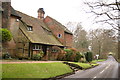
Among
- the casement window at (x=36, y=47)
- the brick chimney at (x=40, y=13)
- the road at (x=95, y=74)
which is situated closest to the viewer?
the road at (x=95, y=74)

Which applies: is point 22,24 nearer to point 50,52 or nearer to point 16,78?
point 50,52

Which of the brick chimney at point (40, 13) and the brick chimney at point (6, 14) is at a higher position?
the brick chimney at point (40, 13)

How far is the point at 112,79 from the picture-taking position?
15.7m

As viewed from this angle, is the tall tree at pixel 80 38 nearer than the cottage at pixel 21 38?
No

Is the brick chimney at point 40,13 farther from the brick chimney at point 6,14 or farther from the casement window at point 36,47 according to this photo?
the brick chimney at point 6,14

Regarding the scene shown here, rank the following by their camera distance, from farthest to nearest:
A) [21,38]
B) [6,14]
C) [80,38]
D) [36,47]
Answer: [80,38] < [36,47] < [21,38] < [6,14]

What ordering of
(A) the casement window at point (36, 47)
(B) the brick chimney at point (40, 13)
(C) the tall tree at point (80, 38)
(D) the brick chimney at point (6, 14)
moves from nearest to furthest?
(D) the brick chimney at point (6, 14) → (A) the casement window at point (36, 47) → (B) the brick chimney at point (40, 13) → (C) the tall tree at point (80, 38)

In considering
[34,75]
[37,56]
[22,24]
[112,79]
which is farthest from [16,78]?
[22,24]

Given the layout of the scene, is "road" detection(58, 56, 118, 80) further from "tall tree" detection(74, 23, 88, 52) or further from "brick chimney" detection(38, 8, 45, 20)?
"tall tree" detection(74, 23, 88, 52)

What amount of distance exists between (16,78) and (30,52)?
14100 millimetres

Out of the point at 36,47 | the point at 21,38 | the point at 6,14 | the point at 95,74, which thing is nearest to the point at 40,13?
the point at 36,47

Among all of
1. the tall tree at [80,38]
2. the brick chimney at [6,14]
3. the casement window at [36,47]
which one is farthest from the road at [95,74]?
the tall tree at [80,38]

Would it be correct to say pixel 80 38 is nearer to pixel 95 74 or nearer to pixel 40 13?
pixel 40 13

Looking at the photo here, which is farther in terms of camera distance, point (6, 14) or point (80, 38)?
point (80, 38)
